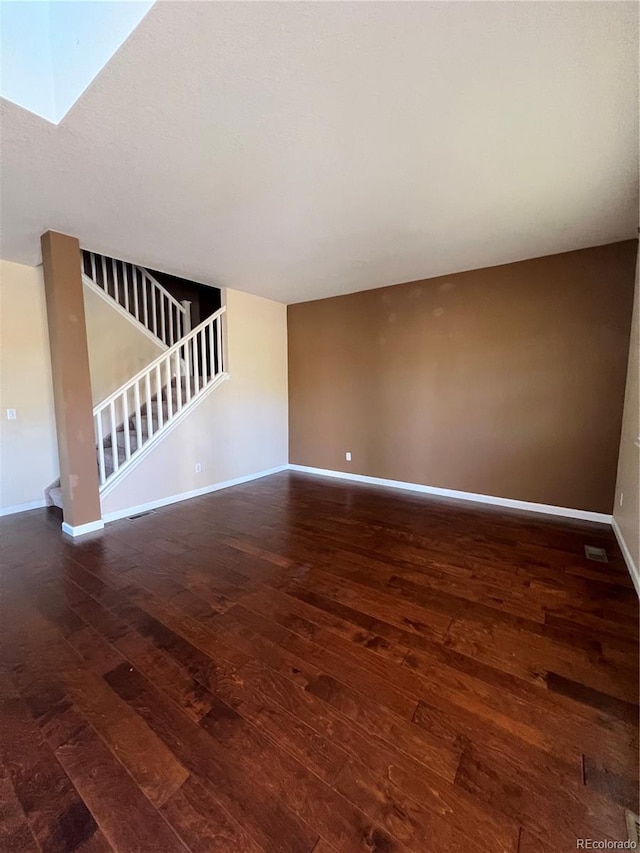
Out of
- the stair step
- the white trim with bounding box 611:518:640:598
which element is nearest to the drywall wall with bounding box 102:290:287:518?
the stair step

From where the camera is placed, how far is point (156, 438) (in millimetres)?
3959


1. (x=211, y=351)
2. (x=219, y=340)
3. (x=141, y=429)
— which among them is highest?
(x=219, y=340)

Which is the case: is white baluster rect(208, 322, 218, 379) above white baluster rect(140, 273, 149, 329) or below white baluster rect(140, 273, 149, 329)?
below

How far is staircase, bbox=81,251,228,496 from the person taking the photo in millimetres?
3750

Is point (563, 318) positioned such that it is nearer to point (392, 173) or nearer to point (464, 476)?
point (464, 476)

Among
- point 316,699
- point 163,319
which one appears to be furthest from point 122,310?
point 316,699

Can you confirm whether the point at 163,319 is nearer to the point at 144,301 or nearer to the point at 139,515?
the point at 144,301

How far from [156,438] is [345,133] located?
3399 millimetres

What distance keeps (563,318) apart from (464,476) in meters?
1.99

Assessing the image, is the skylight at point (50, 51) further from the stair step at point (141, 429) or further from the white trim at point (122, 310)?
the white trim at point (122, 310)

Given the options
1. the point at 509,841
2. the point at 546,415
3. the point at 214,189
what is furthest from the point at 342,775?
the point at 546,415

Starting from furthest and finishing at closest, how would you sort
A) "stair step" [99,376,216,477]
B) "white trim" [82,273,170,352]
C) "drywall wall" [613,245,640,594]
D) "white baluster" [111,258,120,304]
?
"white baluster" [111,258,120,304], "white trim" [82,273,170,352], "stair step" [99,376,216,477], "drywall wall" [613,245,640,594]

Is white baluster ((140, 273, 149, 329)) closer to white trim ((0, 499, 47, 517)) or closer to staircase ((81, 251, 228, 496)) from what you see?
staircase ((81, 251, 228, 496))

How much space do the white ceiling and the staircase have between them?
1.37m
